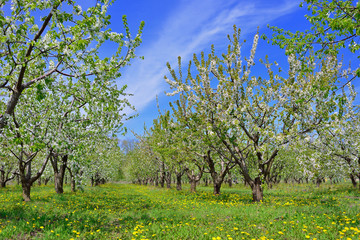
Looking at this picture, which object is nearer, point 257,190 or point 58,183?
point 257,190

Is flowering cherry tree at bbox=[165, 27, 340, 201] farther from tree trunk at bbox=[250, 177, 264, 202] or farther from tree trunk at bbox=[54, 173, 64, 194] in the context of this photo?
tree trunk at bbox=[54, 173, 64, 194]

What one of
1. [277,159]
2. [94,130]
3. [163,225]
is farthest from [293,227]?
[277,159]

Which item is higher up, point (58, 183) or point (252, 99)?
point (252, 99)

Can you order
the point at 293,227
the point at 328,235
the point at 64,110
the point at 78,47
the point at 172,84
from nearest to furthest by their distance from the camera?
the point at 78,47 → the point at 328,235 → the point at 293,227 → the point at 64,110 → the point at 172,84

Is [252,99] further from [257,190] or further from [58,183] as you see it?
[58,183]

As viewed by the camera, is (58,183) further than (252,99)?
A: Yes

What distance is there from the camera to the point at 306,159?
1864 cm

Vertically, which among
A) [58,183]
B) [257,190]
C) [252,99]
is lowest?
[257,190]

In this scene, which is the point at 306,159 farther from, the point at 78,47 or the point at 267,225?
the point at 78,47

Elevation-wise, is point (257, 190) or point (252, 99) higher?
point (252, 99)

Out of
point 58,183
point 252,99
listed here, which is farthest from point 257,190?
point 58,183

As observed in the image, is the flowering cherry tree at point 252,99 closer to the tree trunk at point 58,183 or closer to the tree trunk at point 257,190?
the tree trunk at point 257,190

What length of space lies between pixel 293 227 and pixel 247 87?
28.4ft

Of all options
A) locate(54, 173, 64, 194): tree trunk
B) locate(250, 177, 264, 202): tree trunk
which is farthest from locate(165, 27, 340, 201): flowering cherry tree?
locate(54, 173, 64, 194): tree trunk
